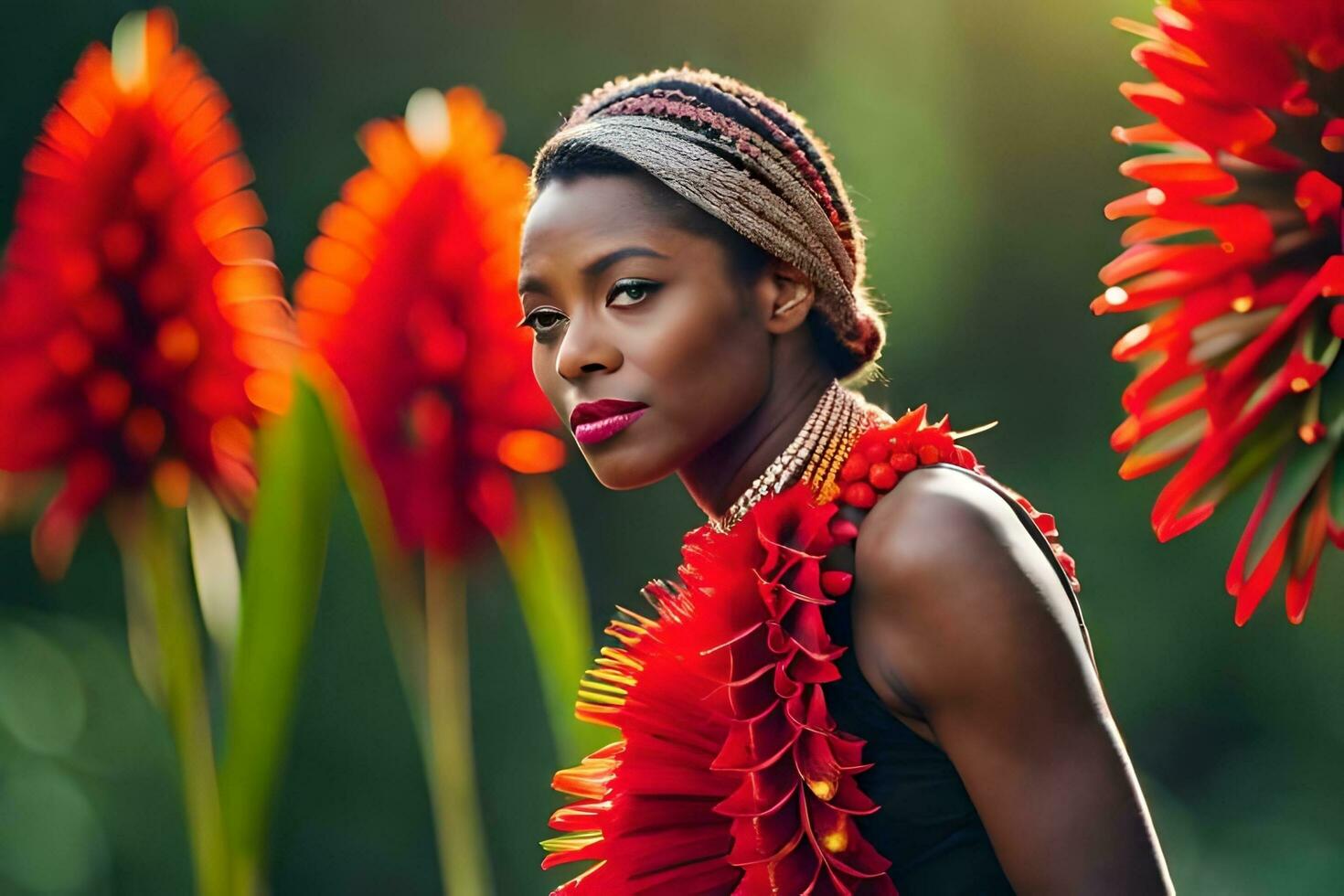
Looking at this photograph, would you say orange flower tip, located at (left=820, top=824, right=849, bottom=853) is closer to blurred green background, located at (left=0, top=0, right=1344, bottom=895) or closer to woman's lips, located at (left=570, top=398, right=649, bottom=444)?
woman's lips, located at (left=570, top=398, right=649, bottom=444)

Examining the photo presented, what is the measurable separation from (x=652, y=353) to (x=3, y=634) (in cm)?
295

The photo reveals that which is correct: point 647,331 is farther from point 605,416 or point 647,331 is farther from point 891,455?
point 891,455

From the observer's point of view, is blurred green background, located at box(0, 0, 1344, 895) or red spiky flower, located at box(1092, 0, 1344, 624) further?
blurred green background, located at box(0, 0, 1344, 895)

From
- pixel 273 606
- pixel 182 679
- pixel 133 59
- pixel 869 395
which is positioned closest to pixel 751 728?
pixel 273 606

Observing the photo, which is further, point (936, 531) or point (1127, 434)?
point (936, 531)

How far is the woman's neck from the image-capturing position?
1306 millimetres

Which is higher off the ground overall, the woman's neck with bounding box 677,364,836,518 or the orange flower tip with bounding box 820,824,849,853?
the woman's neck with bounding box 677,364,836,518

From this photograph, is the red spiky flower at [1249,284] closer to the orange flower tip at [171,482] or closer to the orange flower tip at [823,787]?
the orange flower tip at [823,787]

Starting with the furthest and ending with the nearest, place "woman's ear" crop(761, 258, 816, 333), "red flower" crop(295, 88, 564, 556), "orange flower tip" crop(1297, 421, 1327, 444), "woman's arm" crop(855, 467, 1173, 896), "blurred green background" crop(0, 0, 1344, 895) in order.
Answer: "blurred green background" crop(0, 0, 1344, 895) → "red flower" crop(295, 88, 564, 556) → "woman's ear" crop(761, 258, 816, 333) → "woman's arm" crop(855, 467, 1173, 896) → "orange flower tip" crop(1297, 421, 1327, 444)

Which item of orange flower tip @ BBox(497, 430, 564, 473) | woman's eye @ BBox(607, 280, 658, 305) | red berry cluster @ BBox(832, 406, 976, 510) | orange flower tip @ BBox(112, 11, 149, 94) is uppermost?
orange flower tip @ BBox(112, 11, 149, 94)

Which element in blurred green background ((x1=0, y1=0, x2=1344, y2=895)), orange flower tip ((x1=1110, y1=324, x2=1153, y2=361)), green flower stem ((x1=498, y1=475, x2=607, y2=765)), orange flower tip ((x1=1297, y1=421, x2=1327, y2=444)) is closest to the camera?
orange flower tip ((x1=1297, y1=421, x2=1327, y2=444))

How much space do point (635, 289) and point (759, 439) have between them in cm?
17

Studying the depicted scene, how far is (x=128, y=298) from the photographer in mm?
1905

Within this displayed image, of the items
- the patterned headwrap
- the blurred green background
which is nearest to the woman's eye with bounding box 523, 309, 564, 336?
the patterned headwrap
